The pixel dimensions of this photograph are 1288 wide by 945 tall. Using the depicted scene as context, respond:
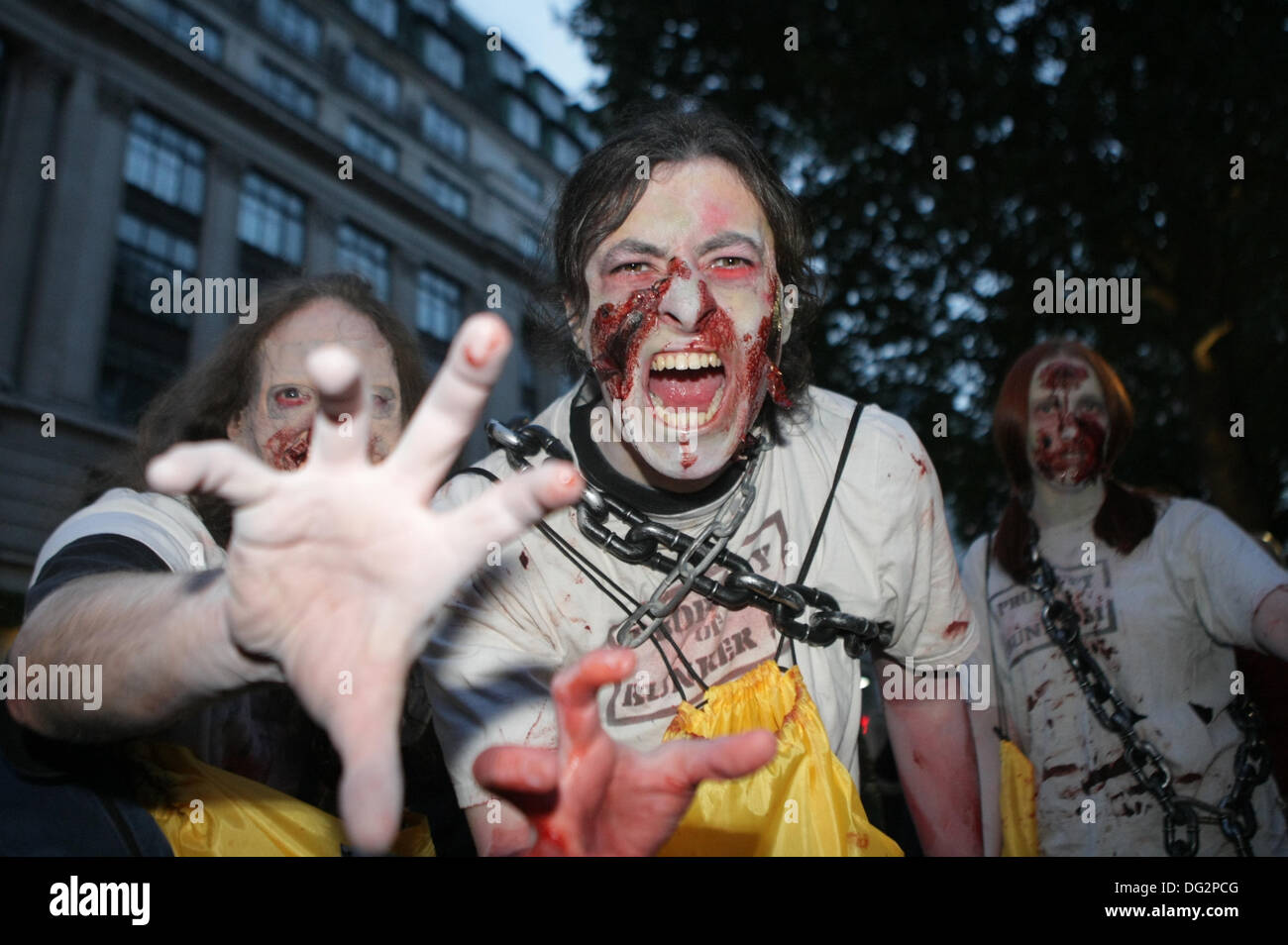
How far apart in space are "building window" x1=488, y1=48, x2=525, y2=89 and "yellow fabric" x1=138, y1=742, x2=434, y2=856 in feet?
96.1

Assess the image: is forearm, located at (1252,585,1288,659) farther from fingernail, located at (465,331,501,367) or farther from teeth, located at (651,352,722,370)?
fingernail, located at (465,331,501,367)

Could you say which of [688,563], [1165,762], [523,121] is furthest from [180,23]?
[1165,762]

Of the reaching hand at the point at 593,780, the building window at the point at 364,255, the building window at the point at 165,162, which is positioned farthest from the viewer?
the building window at the point at 364,255

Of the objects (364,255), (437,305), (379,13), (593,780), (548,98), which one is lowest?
(593,780)

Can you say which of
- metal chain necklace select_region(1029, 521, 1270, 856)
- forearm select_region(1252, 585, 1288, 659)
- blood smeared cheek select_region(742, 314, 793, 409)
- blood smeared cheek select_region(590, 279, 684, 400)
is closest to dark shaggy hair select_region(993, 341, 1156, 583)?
metal chain necklace select_region(1029, 521, 1270, 856)

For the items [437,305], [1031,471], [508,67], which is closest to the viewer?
[1031,471]

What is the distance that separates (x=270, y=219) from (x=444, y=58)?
33.3ft

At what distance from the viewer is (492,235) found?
945 inches

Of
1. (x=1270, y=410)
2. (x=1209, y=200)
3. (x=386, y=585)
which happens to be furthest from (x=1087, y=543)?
(x=1270, y=410)

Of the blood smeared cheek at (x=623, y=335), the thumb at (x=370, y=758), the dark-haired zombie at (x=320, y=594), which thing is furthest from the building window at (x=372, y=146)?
the thumb at (x=370, y=758)

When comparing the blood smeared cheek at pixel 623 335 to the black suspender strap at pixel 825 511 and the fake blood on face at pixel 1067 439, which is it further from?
the fake blood on face at pixel 1067 439

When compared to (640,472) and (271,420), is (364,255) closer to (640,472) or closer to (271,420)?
(271,420)

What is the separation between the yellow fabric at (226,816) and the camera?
1.93 metres

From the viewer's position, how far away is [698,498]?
2.23m
